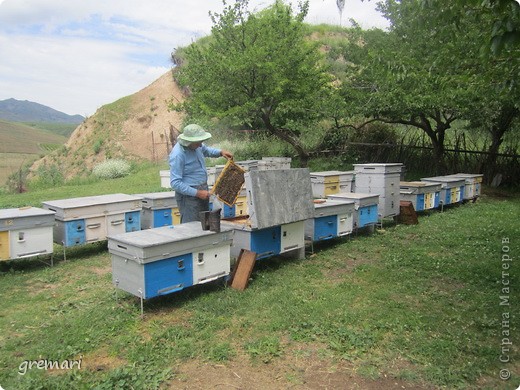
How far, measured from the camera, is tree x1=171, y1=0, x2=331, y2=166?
1255 cm

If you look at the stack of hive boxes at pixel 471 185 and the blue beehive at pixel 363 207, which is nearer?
the blue beehive at pixel 363 207

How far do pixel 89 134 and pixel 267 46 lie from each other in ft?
75.4

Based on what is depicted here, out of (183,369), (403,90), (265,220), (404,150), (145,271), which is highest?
(403,90)

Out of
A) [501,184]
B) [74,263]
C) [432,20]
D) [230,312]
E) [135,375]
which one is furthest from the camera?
[501,184]

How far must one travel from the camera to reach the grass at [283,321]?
335 cm

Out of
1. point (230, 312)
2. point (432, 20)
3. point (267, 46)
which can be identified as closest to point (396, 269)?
point (230, 312)

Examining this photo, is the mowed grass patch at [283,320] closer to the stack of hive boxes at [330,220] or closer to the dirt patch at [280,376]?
the dirt patch at [280,376]

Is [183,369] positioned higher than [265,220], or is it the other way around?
[265,220]

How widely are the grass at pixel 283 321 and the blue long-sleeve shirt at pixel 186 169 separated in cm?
128

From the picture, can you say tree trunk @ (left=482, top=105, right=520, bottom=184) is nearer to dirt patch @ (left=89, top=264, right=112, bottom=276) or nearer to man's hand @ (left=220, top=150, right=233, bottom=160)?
man's hand @ (left=220, top=150, right=233, bottom=160)

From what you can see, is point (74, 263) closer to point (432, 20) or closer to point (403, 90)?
point (432, 20)

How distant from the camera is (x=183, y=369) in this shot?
337 centimetres

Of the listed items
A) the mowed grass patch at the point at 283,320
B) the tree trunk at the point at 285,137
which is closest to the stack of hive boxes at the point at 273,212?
the mowed grass patch at the point at 283,320

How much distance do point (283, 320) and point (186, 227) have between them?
5.21 feet
